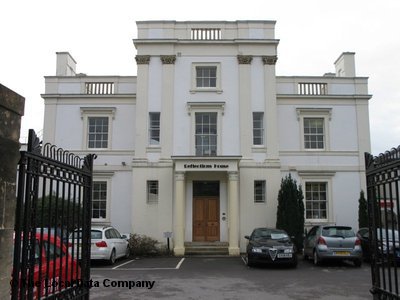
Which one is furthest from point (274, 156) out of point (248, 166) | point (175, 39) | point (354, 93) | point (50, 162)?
point (50, 162)

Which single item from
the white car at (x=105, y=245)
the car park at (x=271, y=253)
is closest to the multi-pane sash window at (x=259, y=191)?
the car park at (x=271, y=253)

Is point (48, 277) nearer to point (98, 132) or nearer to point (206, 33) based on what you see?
point (98, 132)

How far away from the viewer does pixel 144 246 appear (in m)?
22.4

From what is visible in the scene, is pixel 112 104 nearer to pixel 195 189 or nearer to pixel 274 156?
pixel 195 189

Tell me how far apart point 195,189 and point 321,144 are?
25.2 ft

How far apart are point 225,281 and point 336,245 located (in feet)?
19.2

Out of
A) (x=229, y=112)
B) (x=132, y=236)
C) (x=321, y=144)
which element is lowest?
(x=132, y=236)

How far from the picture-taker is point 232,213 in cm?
2247

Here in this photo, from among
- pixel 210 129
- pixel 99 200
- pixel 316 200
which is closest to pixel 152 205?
pixel 99 200

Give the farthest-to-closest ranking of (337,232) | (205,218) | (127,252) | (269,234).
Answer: (205,218), (127,252), (269,234), (337,232)

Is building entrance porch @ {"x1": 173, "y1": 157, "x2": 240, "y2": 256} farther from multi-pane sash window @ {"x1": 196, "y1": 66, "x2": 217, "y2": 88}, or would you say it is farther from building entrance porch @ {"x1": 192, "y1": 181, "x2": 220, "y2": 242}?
multi-pane sash window @ {"x1": 196, "y1": 66, "x2": 217, "y2": 88}

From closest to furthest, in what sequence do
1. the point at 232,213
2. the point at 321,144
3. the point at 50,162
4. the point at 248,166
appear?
the point at 50,162 → the point at 232,213 → the point at 248,166 → the point at 321,144

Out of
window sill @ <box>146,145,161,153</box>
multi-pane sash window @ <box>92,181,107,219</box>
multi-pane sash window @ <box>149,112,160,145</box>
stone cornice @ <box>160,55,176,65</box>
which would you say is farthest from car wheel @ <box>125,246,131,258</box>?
stone cornice @ <box>160,55,176,65</box>

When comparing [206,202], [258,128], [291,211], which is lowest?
[291,211]
